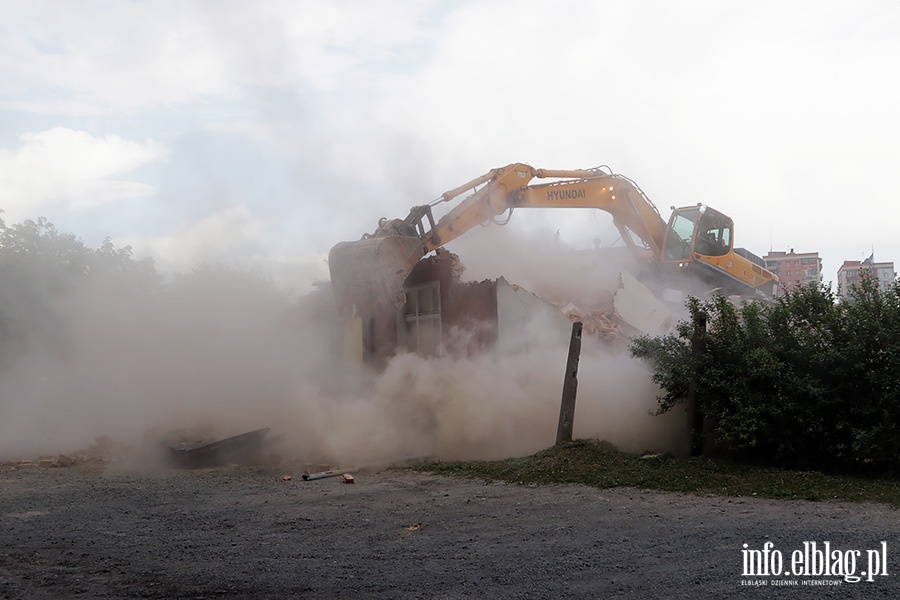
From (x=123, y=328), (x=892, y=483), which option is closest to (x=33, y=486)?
(x=123, y=328)

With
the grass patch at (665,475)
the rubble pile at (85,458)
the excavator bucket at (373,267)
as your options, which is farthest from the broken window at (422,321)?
the rubble pile at (85,458)

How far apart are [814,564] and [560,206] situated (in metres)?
12.1

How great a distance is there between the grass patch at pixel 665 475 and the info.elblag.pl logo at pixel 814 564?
232 cm

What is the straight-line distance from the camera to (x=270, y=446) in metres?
14.4

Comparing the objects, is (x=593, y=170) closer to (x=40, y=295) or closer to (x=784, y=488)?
(x=784, y=488)

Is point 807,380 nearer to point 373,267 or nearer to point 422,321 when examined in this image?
point 422,321

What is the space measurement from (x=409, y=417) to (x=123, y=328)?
8.57 meters

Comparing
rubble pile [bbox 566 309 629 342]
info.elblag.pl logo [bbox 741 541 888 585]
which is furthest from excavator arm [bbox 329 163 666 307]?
info.elblag.pl logo [bbox 741 541 888 585]

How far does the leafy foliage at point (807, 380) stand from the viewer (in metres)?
9.55

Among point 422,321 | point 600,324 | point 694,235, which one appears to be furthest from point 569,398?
point 694,235

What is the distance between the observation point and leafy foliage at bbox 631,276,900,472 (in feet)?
31.3

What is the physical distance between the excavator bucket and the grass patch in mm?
4369

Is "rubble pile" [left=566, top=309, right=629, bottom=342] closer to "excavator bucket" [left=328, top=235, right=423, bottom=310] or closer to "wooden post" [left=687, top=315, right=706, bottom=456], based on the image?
"excavator bucket" [left=328, top=235, right=423, bottom=310]

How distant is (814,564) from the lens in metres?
6.05
